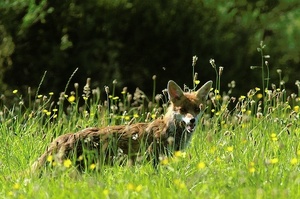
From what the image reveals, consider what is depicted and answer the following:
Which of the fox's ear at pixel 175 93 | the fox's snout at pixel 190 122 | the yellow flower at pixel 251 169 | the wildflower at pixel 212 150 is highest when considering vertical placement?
the fox's ear at pixel 175 93

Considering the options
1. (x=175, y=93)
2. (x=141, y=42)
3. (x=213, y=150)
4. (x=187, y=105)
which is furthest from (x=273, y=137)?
(x=141, y=42)

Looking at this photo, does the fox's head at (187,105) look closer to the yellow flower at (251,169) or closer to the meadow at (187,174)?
the meadow at (187,174)

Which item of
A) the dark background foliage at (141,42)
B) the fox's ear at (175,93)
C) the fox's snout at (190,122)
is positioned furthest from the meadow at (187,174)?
the dark background foliage at (141,42)

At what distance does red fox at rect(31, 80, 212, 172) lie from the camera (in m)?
7.40

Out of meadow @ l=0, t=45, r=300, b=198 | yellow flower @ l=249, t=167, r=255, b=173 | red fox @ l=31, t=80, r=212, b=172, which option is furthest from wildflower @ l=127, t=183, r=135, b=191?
yellow flower @ l=249, t=167, r=255, b=173

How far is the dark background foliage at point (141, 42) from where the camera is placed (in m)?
11.0

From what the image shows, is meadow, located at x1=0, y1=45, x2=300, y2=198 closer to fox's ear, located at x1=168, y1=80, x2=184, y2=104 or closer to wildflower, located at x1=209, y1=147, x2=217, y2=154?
wildflower, located at x1=209, y1=147, x2=217, y2=154

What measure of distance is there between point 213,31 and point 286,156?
4.10 meters

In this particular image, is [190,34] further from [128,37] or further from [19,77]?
[19,77]

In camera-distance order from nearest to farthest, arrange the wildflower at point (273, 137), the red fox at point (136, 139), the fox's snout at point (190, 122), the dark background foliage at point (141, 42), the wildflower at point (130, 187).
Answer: the wildflower at point (130, 187)
the wildflower at point (273, 137)
the red fox at point (136, 139)
the fox's snout at point (190, 122)
the dark background foliage at point (141, 42)

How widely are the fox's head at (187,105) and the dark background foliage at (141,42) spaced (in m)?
2.82

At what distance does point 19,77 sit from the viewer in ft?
36.3

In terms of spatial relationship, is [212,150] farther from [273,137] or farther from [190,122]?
[190,122]

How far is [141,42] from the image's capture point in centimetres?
1127
